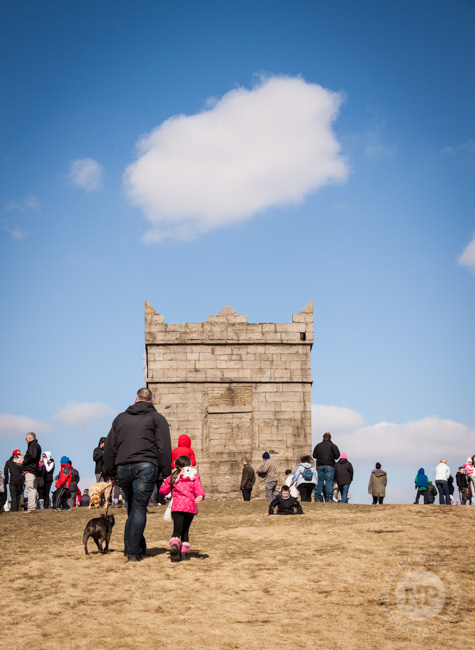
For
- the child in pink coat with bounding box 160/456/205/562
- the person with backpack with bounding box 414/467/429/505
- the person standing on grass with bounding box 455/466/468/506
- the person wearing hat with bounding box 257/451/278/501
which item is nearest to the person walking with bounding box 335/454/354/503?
the person wearing hat with bounding box 257/451/278/501

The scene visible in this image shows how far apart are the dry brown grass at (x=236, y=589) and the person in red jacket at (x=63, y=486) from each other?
16.6 feet

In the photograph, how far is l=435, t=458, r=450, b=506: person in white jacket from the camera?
19500mm

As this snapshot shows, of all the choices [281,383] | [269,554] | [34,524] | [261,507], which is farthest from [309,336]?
[269,554]

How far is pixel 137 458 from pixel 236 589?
1819 millimetres

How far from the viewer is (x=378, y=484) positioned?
61.7 ft

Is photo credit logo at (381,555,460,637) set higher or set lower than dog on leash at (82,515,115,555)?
lower

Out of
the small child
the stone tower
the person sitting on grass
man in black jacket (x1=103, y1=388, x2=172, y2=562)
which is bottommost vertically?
the person sitting on grass

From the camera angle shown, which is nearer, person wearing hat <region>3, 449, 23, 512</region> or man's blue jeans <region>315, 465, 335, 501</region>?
person wearing hat <region>3, 449, 23, 512</region>

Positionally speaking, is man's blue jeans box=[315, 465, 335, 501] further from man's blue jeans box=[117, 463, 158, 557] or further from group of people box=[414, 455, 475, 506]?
man's blue jeans box=[117, 463, 158, 557]

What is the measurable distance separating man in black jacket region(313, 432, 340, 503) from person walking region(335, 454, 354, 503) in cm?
57

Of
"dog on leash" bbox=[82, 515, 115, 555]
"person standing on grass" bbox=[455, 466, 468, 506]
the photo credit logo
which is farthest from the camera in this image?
"person standing on grass" bbox=[455, 466, 468, 506]

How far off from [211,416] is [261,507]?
7.03 metres

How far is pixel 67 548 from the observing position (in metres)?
9.49

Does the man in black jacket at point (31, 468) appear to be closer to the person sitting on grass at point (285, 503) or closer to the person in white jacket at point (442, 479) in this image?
the person sitting on grass at point (285, 503)
